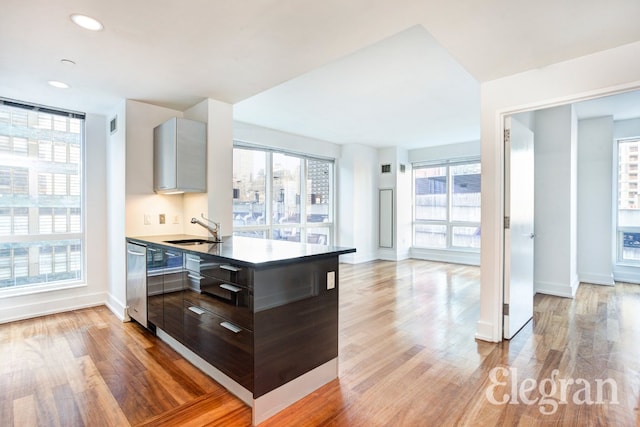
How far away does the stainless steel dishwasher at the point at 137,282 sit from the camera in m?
3.07

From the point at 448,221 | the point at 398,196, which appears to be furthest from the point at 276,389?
the point at 448,221

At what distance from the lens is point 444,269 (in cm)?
643

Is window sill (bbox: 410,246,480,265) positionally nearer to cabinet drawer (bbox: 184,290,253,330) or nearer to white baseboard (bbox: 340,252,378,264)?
white baseboard (bbox: 340,252,378,264)

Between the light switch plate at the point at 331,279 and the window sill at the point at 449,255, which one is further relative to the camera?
the window sill at the point at 449,255

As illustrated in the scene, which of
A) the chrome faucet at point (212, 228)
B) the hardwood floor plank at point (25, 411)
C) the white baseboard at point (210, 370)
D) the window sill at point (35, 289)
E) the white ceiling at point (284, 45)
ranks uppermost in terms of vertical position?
the white ceiling at point (284, 45)

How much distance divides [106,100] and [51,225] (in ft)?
5.42

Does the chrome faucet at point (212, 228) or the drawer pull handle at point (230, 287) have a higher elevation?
the chrome faucet at point (212, 228)

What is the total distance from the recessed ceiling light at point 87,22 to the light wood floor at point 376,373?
243 cm

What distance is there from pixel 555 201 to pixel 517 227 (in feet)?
6.34

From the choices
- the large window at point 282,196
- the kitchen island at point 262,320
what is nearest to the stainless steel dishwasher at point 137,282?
the kitchen island at point 262,320

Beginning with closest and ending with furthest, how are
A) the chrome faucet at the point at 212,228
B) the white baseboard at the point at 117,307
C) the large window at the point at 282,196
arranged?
1. the chrome faucet at the point at 212,228
2. the white baseboard at the point at 117,307
3. the large window at the point at 282,196

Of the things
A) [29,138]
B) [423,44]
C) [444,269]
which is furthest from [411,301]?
[29,138]

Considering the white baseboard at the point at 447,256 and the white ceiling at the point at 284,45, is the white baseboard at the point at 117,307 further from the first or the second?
the white baseboard at the point at 447,256

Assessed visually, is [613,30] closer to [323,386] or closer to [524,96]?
[524,96]
